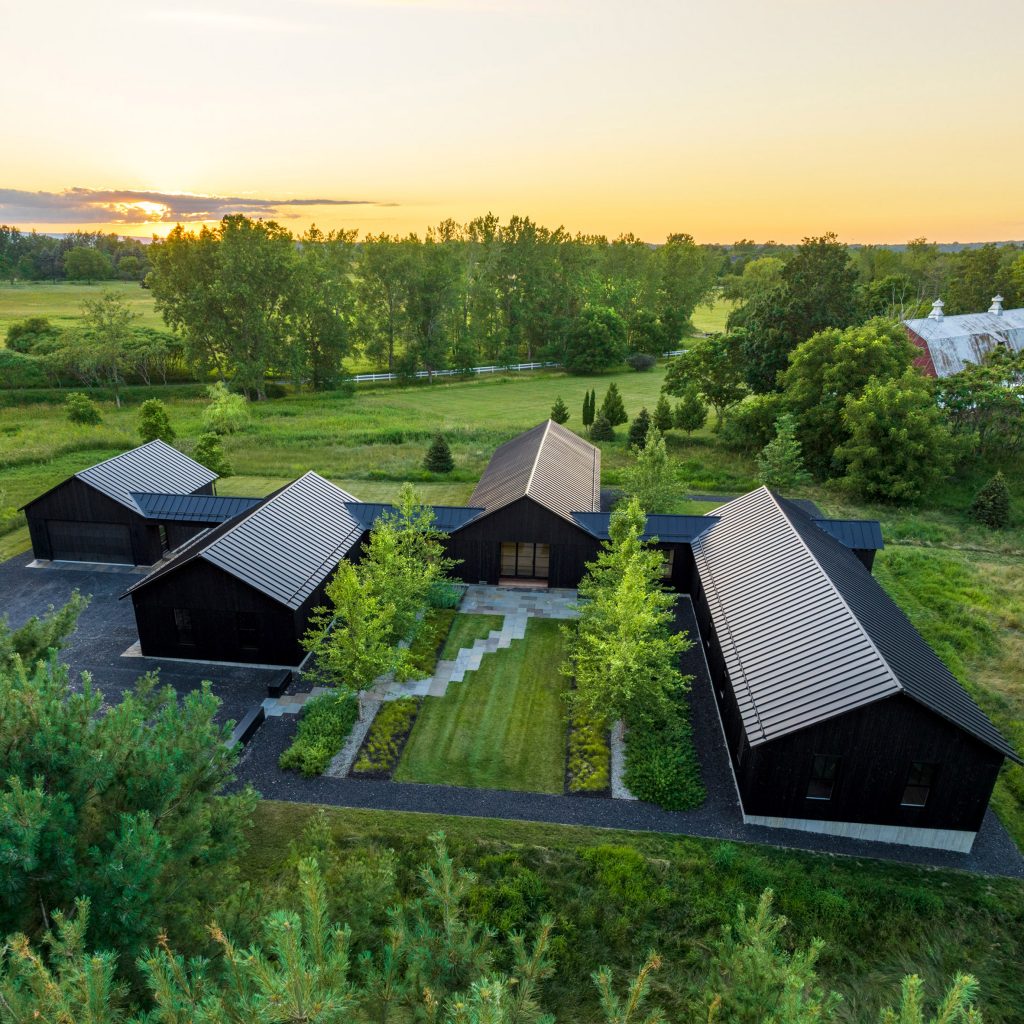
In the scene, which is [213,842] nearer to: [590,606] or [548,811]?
[548,811]

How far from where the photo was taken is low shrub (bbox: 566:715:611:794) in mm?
17078

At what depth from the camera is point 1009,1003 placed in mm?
12117

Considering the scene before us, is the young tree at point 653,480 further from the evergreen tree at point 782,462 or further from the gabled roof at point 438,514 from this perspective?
the evergreen tree at point 782,462

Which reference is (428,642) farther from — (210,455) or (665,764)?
(210,455)

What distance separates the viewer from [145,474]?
30359mm

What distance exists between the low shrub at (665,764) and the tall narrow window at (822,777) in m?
2.57

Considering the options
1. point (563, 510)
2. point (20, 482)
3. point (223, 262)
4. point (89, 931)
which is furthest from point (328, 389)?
point (89, 931)

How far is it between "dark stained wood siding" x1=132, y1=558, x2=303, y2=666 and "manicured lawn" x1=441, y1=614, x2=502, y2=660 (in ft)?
16.3

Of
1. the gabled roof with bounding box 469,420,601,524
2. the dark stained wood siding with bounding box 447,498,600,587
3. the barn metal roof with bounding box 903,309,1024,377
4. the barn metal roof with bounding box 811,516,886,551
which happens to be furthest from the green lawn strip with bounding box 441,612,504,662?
the barn metal roof with bounding box 903,309,1024,377

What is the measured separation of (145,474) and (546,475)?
1830 cm

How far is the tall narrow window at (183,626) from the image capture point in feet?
71.1

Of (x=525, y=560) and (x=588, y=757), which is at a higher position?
(x=525, y=560)

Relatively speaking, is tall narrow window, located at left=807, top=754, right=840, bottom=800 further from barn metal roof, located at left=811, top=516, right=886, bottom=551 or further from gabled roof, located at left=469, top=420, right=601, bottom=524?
gabled roof, located at left=469, top=420, right=601, bottom=524

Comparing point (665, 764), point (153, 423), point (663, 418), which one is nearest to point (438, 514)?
point (665, 764)
